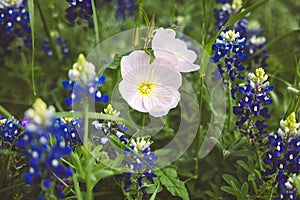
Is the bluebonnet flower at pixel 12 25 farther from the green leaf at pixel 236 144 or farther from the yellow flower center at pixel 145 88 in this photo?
the green leaf at pixel 236 144

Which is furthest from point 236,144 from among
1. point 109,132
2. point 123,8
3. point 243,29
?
point 123,8

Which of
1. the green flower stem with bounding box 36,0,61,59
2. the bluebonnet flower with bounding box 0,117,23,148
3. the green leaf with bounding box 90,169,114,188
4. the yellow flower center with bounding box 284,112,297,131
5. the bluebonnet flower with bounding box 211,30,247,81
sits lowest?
the green leaf with bounding box 90,169,114,188

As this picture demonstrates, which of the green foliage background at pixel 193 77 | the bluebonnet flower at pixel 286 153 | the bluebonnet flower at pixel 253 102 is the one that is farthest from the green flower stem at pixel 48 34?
the bluebonnet flower at pixel 286 153

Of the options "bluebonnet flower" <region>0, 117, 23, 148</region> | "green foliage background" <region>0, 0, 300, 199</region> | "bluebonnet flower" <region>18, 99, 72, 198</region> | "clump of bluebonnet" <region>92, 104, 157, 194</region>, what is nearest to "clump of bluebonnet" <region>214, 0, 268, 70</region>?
"green foliage background" <region>0, 0, 300, 199</region>

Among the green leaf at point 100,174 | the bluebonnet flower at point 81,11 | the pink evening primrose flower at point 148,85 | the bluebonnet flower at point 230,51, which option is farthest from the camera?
the bluebonnet flower at point 81,11

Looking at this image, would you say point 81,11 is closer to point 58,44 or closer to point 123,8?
point 58,44

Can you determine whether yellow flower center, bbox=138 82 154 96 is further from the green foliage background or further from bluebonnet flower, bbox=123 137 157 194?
the green foliage background

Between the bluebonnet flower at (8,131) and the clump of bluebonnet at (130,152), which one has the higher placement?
the bluebonnet flower at (8,131)

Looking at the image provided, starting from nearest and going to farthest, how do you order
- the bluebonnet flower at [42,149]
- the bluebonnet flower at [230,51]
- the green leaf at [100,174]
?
1. the bluebonnet flower at [42,149]
2. the green leaf at [100,174]
3. the bluebonnet flower at [230,51]
